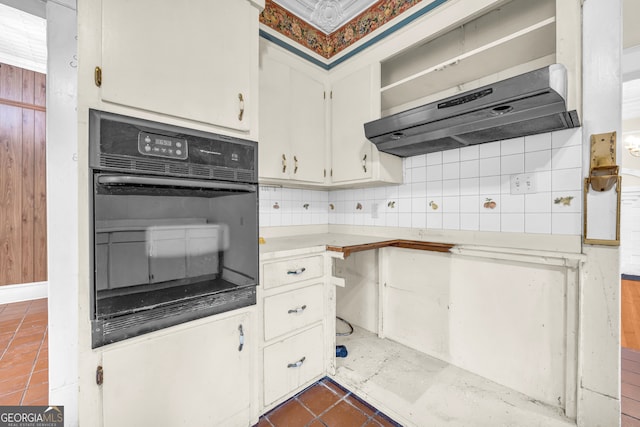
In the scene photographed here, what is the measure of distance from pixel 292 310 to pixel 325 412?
1.80 feet

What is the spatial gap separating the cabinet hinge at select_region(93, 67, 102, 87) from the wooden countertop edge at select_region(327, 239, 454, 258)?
3.99 ft

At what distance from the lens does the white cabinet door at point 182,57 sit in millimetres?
866

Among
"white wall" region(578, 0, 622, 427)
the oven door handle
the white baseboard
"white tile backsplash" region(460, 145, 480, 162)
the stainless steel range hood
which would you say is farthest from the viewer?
the white baseboard

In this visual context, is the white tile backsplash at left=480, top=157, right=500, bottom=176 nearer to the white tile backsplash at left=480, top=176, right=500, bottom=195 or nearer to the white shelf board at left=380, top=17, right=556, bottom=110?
the white tile backsplash at left=480, top=176, right=500, bottom=195

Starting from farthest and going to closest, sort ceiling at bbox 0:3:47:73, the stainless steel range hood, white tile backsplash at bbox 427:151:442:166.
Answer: ceiling at bbox 0:3:47:73 → white tile backsplash at bbox 427:151:442:166 → the stainless steel range hood

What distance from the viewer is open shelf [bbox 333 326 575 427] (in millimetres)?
1281

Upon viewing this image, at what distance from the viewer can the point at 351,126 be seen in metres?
1.92

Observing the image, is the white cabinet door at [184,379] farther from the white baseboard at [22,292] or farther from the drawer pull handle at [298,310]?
the white baseboard at [22,292]

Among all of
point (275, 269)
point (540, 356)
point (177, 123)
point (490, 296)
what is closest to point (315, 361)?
point (275, 269)

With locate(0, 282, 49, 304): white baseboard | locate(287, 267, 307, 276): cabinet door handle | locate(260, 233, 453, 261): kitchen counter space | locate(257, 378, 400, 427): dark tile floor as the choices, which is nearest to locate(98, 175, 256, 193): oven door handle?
locate(260, 233, 453, 261): kitchen counter space

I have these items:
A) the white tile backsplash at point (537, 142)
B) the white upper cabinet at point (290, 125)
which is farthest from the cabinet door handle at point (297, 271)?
the white tile backsplash at point (537, 142)

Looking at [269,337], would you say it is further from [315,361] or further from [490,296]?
[490,296]

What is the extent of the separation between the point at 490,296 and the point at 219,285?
1534 mm

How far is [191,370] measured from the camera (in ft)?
3.32
